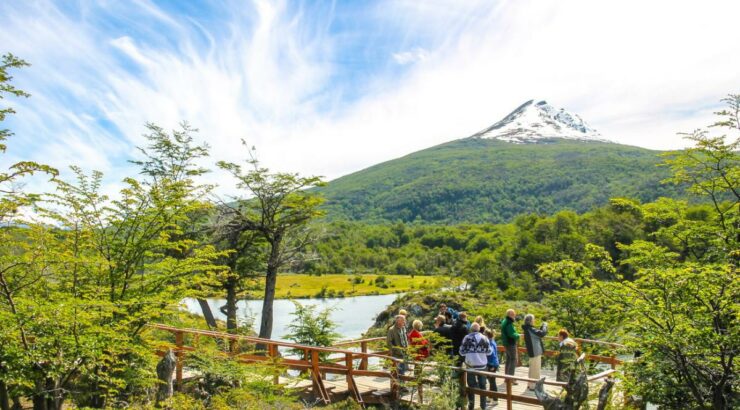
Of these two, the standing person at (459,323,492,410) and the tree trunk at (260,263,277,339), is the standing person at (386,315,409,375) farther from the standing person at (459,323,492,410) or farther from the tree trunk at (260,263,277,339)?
the tree trunk at (260,263,277,339)

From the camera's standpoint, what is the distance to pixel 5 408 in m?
6.66

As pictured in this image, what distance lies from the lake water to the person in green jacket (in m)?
26.5

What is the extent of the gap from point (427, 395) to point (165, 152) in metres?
15.6

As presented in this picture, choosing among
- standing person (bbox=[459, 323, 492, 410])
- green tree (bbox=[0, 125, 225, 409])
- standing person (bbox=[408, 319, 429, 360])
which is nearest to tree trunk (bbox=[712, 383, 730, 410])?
standing person (bbox=[459, 323, 492, 410])

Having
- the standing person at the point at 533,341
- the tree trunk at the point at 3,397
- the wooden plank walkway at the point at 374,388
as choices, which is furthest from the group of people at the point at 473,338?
the tree trunk at the point at 3,397

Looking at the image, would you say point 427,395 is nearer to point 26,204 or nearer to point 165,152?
point 26,204

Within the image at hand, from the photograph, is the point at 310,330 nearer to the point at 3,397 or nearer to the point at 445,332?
the point at 445,332

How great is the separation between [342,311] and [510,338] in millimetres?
48977

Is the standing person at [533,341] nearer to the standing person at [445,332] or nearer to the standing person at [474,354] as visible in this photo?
the standing person at [474,354]

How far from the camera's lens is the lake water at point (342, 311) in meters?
46.0

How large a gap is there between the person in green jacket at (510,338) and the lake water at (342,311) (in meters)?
26.5

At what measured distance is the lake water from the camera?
151 feet

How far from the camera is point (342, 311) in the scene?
5834cm

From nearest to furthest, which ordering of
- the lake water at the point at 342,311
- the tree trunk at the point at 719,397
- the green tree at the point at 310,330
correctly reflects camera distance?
1. the tree trunk at the point at 719,397
2. the green tree at the point at 310,330
3. the lake water at the point at 342,311
